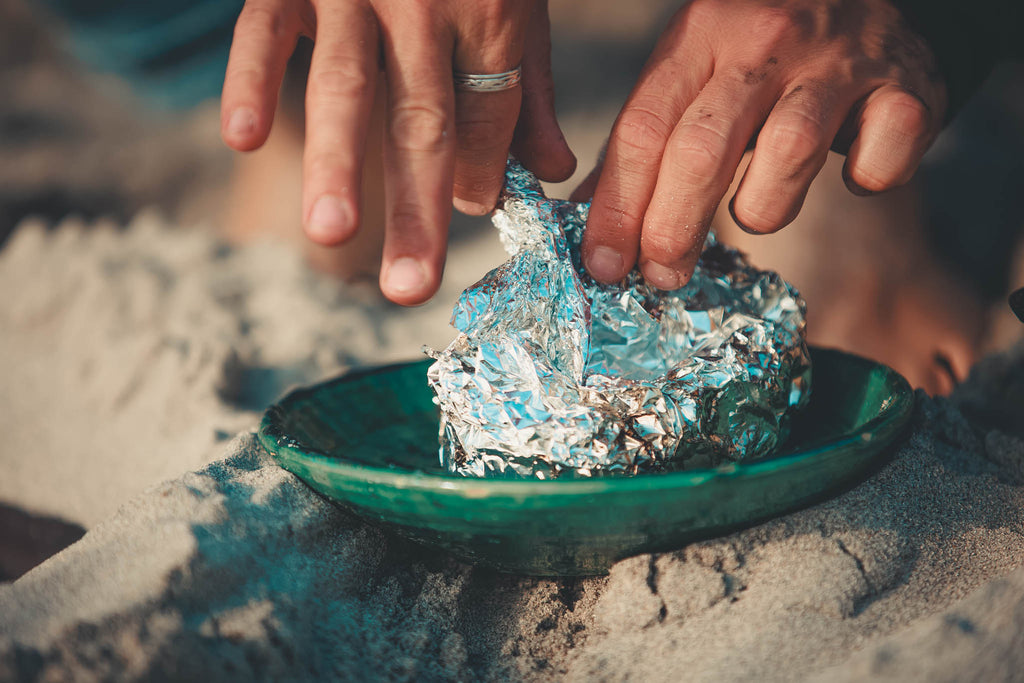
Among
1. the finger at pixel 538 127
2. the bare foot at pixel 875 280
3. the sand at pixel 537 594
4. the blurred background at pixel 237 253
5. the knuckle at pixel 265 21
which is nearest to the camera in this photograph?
the sand at pixel 537 594

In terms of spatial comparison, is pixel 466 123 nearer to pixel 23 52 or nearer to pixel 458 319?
pixel 458 319

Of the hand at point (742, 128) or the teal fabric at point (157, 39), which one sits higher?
the hand at point (742, 128)

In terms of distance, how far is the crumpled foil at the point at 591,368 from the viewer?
0.76m

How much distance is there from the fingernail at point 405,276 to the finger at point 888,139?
1.79 ft

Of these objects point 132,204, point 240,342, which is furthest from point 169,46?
point 240,342

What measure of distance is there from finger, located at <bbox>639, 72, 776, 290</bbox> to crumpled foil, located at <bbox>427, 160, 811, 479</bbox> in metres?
0.10

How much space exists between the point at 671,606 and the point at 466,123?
21.9 inches

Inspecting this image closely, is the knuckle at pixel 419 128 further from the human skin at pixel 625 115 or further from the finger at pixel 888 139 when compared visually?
the finger at pixel 888 139

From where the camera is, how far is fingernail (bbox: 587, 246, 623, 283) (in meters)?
0.84

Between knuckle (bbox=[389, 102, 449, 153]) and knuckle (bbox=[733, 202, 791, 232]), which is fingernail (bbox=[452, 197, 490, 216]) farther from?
knuckle (bbox=[733, 202, 791, 232])

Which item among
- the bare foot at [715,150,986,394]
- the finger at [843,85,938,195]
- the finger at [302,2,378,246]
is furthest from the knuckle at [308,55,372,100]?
the bare foot at [715,150,986,394]

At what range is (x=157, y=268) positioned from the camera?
6.44ft

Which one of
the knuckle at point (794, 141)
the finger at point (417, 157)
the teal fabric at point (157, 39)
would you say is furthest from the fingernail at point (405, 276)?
the teal fabric at point (157, 39)

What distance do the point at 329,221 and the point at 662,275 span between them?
16.5 inches
